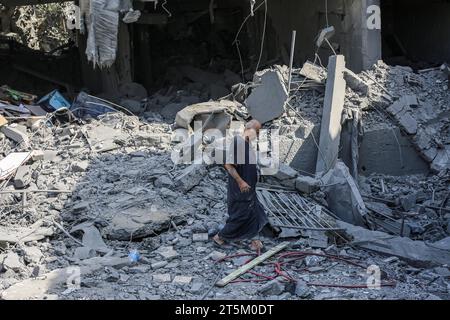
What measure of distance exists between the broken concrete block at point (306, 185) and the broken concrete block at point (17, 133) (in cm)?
457

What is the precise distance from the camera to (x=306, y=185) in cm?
843

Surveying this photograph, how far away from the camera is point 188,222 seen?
768 centimetres

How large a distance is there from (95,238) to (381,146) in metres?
5.14

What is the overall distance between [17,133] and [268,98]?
421 centimetres

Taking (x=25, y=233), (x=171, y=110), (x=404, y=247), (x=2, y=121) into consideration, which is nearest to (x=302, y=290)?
(x=404, y=247)

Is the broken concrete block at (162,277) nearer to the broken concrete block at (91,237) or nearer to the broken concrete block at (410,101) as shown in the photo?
the broken concrete block at (91,237)

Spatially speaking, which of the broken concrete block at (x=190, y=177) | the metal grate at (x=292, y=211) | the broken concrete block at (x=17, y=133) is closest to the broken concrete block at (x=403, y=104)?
the metal grate at (x=292, y=211)

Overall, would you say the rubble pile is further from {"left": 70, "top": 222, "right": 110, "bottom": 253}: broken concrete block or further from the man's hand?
the man's hand

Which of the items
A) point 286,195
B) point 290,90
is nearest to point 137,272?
point 286,195

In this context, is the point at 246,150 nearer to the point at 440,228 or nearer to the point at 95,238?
the point at 95,238

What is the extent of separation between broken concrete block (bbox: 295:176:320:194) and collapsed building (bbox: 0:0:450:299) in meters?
0.03

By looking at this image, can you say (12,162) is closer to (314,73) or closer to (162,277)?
(162,277)

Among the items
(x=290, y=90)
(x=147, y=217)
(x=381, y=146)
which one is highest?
(x=290, y=90)
